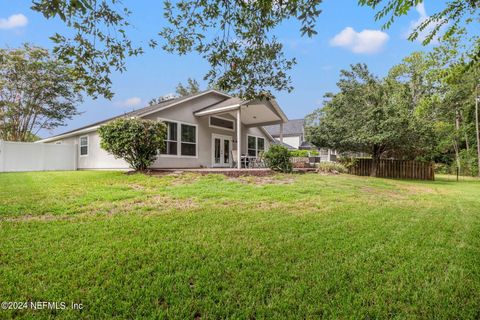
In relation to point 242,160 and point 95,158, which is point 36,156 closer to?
point 95,158

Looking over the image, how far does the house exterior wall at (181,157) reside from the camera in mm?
13938

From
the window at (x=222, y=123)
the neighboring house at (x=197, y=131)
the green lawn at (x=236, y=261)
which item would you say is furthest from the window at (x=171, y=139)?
the green lawn at (x=236, y=261)

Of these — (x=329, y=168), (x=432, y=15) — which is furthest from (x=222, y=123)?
(x=432, y=15)

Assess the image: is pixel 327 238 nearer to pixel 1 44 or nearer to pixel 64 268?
pixel 64 268

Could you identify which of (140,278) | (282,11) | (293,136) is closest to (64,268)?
(140,278)

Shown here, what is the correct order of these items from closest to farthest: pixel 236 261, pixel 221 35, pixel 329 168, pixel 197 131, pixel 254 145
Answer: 1. pixel 236 261
2. pixel 221 35
3. pixel 197 131
4. pixel 329 168
5. pixel 254 145

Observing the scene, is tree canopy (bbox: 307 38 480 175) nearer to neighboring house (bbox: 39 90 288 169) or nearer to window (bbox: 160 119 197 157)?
neighboring house (bbox: 39 90 288 169)

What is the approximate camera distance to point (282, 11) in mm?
3623

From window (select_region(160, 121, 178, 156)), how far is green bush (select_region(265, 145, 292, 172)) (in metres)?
4.95

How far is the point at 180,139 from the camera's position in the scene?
1458 cm

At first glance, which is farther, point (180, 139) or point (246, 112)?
point (246, 112)

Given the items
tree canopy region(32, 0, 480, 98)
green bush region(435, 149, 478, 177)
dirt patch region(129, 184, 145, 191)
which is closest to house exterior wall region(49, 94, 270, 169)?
dirt patch region(129, 184, 145, 191)

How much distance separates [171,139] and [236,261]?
471 inches

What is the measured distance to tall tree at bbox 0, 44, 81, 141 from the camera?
68.6ft
